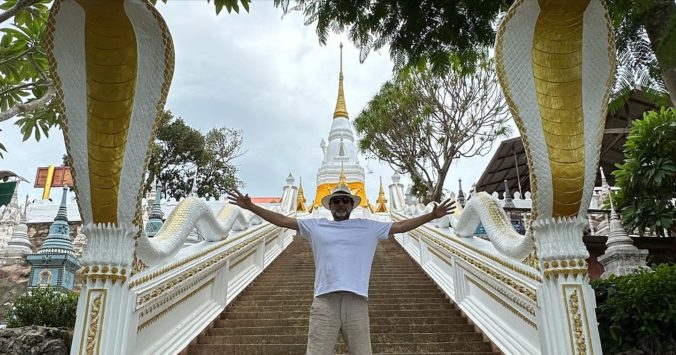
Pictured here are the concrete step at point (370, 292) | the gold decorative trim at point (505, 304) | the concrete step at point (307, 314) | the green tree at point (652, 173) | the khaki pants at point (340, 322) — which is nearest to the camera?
the khaki pants at point (340, 322)

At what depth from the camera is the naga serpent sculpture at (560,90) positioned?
3.16 m

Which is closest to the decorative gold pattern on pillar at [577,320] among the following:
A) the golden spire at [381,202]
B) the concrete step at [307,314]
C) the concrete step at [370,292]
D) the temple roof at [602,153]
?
the concrete step at [307,314]

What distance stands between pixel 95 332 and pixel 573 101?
322 cm

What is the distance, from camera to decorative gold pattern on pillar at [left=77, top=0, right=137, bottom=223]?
9.97 feet

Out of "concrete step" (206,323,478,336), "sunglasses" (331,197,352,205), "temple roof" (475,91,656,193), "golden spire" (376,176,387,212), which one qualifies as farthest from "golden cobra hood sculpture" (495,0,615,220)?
"golden spire" (376,176,387,212)

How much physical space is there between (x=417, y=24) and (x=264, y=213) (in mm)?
2342

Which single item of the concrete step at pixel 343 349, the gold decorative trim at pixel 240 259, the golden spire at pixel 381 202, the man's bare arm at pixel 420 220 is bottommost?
the concrete step at pixel 343 349

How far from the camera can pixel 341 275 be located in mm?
2932

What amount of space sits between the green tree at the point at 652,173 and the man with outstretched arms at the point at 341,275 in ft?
21.6

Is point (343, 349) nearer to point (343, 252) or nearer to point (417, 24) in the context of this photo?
point (343, 252)

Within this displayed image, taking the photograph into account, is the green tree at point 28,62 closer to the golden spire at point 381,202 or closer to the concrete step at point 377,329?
the concrete step at point 377,329

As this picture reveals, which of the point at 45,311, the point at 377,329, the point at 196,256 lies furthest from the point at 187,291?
the point at 377,329

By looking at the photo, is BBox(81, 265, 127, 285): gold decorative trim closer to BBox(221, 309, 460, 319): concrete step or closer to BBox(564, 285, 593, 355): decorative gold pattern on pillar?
BBox(221, 309, 460, 319): concrete step

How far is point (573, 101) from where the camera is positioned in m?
3.21
